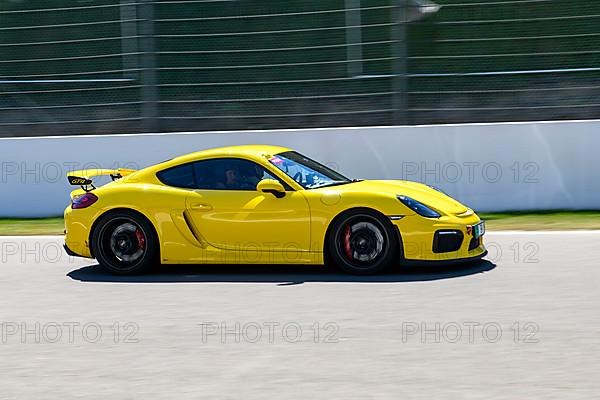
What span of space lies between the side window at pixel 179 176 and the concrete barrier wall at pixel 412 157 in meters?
4.09

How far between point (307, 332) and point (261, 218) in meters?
2.24

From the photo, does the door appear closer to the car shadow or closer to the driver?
the driver

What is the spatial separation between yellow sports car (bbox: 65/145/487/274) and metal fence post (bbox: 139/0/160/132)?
443cm

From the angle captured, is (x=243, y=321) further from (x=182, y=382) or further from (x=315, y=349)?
(x=182, y=382)

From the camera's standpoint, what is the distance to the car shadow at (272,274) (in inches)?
343

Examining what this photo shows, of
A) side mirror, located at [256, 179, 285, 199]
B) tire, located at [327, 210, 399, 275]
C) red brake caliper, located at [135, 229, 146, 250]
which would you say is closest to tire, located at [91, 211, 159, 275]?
red brake caliper, located at [135, 229, 146, 250]

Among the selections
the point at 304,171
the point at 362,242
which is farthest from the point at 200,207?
the point at 362,242

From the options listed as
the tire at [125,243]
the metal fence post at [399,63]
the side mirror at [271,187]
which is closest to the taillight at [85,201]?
the tire at [125,243]

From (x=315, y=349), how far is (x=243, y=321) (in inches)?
40.4

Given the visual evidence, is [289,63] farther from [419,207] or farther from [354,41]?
[419,207]

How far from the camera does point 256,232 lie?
29.3 feet

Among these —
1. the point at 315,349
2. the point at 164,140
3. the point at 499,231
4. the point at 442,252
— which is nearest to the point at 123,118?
the point at 164,140

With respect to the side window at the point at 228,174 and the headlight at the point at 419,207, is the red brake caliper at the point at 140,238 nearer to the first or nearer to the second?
the side window at the point at 228,174

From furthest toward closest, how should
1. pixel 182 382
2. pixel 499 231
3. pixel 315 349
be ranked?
pixel 499 231 → pixel 315 349 → pixel 182 382
